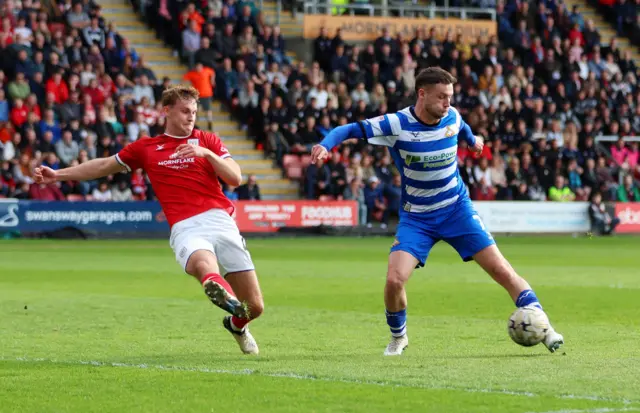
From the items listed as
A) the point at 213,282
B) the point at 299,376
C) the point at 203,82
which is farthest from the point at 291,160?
the point at 299,376

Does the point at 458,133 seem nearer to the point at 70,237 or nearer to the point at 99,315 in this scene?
the point at 99,315

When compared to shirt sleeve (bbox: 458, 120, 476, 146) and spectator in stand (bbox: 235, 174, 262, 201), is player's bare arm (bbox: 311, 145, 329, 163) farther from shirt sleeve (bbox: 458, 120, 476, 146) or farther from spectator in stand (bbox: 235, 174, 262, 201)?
spectator in stand (bbox: 235, 174, 262, 201)

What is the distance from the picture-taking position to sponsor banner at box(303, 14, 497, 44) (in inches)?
1508

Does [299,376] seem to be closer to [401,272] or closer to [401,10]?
[401,272]

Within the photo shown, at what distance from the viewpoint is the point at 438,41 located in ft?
127

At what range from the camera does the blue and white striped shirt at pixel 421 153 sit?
→ 1004 cm

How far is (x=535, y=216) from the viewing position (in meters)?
34.3

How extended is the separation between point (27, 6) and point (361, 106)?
29.6 ft

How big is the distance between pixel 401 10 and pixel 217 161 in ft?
104

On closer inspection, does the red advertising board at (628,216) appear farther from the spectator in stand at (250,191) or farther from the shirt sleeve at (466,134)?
the shirt sleeve at (466,134)

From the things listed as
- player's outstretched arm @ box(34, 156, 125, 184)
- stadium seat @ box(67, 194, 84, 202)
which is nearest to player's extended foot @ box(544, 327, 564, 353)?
player's outstretched arm @ box(34, 156, 125, 184)

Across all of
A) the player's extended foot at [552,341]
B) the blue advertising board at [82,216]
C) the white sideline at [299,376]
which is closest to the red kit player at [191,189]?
the white sideline at [299,376]

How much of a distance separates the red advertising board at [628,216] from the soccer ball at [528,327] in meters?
26.3

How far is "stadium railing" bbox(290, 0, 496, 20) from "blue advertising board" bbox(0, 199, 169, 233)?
1069 cm
